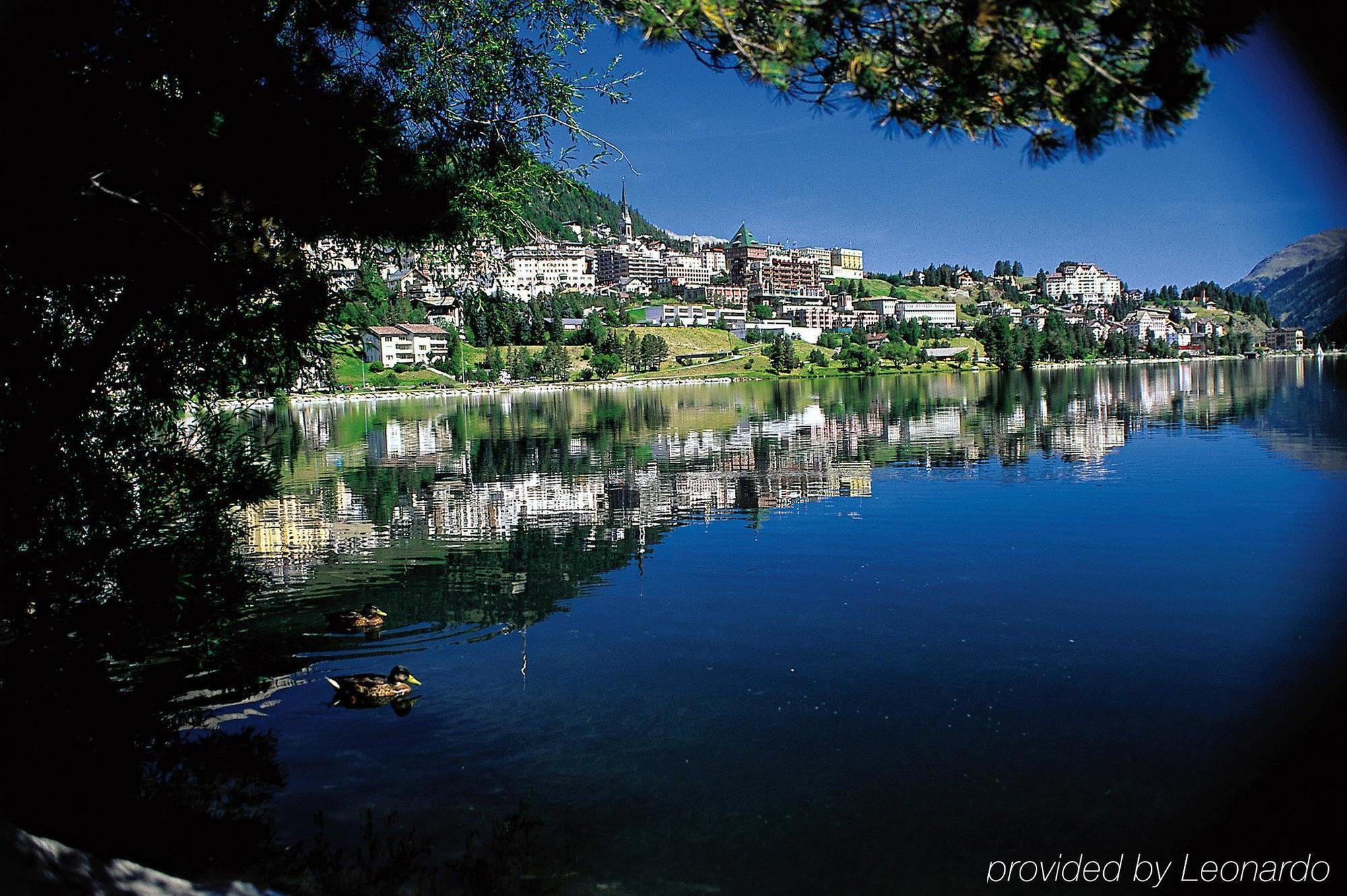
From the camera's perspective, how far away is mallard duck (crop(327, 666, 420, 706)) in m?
12.2

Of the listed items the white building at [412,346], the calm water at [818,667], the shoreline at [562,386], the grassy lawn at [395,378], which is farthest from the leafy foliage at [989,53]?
the white building at [412,346]

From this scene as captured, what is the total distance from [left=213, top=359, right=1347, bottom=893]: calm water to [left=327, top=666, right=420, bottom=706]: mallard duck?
0.32 m

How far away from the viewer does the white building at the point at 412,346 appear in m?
170

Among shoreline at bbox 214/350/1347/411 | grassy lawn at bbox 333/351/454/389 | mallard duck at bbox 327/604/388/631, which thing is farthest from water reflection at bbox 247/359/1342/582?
grassy lawn at bbox 333/351/454/389

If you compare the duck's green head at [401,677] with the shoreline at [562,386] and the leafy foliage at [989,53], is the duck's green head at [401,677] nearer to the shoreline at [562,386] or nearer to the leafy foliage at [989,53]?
the leafy foliage at [989,53]

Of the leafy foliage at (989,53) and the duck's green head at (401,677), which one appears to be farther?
the duck's green head at (401,677)

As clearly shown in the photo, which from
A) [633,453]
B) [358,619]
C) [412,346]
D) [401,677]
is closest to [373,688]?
[401,677]

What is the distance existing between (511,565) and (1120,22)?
16172 mm

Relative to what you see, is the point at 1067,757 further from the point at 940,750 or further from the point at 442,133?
the point at 442,133

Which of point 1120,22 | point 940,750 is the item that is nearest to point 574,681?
point 940,750

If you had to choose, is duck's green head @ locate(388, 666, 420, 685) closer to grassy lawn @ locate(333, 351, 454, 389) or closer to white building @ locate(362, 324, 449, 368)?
grassy lawn @ locate(333, 351, 454, 389)

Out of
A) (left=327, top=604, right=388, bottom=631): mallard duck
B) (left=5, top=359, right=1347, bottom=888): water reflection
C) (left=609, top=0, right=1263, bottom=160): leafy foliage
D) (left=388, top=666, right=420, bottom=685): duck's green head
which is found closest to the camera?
(left=609, top=0, right=1263, bottom=160): leafy foliage

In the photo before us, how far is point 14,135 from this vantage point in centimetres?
775

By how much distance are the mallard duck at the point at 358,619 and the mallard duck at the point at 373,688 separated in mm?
2653
